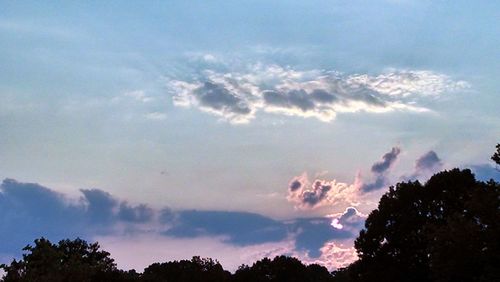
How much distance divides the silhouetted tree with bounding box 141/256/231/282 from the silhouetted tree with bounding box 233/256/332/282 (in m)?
9.23

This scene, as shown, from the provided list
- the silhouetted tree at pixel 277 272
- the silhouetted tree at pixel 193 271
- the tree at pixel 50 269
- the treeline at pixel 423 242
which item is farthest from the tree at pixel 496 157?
the silhouetted tree at pixel 277 272

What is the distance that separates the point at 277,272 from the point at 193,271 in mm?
17760

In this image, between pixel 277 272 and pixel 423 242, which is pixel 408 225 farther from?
pixel 277 272

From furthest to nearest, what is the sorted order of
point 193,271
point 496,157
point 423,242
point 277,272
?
point 277,272, point 193,271, point 423,242, point 496,157

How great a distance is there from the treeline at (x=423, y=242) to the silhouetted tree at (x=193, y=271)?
95.1 feet

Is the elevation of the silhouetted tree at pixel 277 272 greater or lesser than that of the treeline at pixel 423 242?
greater

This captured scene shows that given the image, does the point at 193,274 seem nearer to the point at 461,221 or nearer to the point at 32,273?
the point at 32,273

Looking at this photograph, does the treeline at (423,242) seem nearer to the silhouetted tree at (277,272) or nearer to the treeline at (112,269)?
the treeline at (112,269)

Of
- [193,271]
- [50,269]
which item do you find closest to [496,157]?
[50,269]

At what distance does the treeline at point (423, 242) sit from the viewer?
43.5 m

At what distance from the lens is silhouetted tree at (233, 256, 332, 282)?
117m

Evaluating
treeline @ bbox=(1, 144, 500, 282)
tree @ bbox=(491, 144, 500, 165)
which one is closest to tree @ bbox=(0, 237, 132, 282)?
treeline @ bbox=(1, 144, 500, 282)

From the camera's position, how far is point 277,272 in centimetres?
11700

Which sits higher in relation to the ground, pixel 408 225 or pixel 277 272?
pixel 277 272
